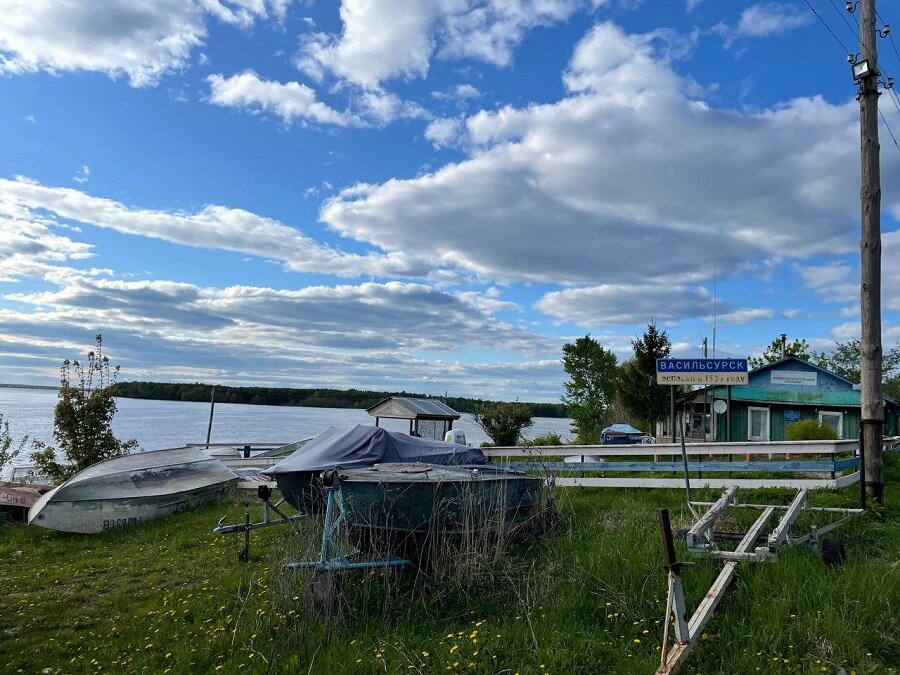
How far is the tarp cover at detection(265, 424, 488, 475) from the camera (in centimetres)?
1066

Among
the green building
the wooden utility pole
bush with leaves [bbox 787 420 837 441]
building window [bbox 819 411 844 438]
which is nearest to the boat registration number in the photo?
the wooden utility pole

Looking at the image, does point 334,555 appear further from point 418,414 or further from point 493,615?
point 418,414

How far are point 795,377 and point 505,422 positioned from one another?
11704 mm

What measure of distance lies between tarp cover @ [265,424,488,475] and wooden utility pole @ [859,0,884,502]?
640 cm

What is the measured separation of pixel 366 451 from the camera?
37.2ft

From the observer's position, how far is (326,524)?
7.02 meters

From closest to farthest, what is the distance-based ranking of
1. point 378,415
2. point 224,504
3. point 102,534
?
point 102,534 < point 224,504 < point 378,415

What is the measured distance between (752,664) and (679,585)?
36.6 inches

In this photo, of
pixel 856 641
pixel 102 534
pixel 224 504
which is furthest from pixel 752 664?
pixel 224 504

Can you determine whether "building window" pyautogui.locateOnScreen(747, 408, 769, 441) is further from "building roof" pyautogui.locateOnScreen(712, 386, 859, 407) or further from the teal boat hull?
the teal boat hull

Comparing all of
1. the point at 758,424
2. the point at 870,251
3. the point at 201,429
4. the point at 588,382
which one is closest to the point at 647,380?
the point at 758,424

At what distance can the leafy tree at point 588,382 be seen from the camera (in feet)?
136

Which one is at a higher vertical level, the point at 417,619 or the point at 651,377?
the point at 651,377

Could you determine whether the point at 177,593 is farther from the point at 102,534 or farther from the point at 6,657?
the point at 102,534
